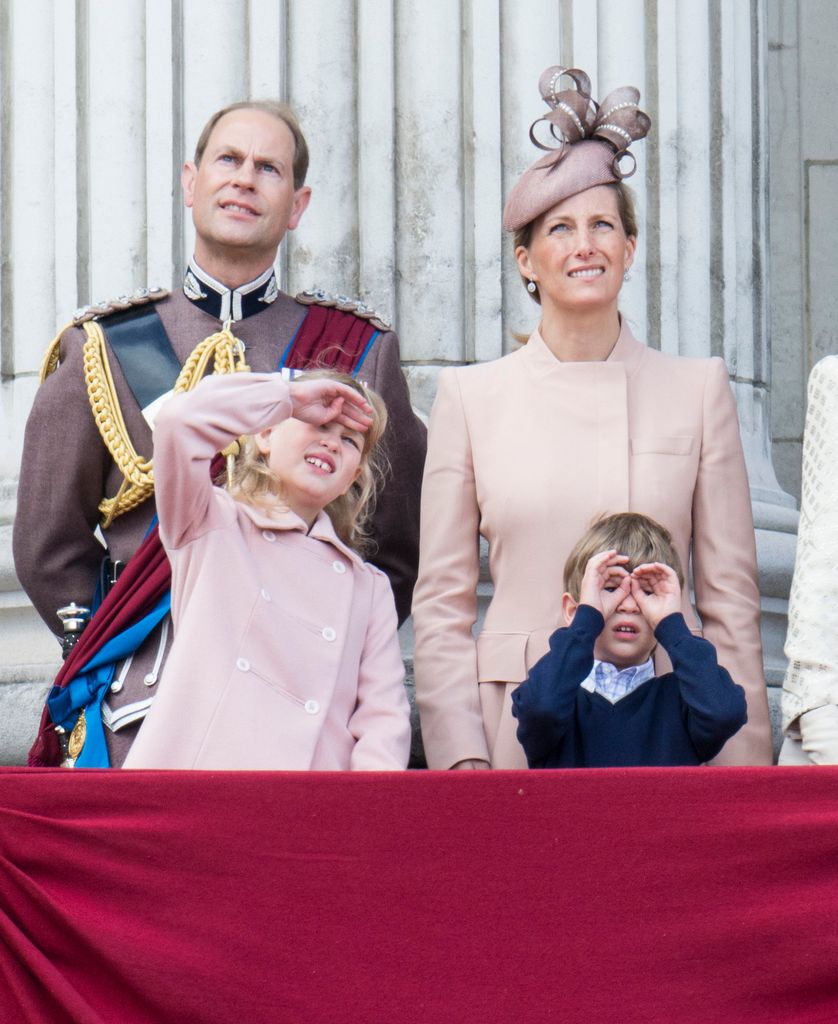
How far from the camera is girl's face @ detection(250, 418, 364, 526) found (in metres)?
3.56

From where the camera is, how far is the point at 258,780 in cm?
287

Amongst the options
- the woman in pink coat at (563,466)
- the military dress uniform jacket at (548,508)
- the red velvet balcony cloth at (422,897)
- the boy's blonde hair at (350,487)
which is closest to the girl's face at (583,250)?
the woman in pink coat at (563,466)

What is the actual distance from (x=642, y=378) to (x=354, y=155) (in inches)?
58.6

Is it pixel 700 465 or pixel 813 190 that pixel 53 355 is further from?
pixel 813 190

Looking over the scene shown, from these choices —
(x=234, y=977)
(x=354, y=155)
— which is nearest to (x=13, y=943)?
(x=234, y=977)

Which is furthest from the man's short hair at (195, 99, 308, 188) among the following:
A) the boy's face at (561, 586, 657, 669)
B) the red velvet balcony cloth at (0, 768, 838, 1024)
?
the red velvet balcony cloth at (0, 768, 838, 1024)

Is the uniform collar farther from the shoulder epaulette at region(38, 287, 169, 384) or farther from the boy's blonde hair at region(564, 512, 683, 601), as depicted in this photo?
the boy's blonde hair at region(564, 512, 683, 601)

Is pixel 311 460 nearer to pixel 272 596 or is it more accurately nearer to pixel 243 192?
pixel 272 596

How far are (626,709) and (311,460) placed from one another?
0.65m

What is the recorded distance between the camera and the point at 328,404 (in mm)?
3518

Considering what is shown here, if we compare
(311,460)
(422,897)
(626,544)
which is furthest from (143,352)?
(422,897)

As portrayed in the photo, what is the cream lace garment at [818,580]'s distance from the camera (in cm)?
320

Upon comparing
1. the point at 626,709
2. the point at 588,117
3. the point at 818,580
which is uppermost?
the point at 588,117

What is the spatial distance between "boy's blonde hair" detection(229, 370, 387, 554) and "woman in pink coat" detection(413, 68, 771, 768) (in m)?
0.12
